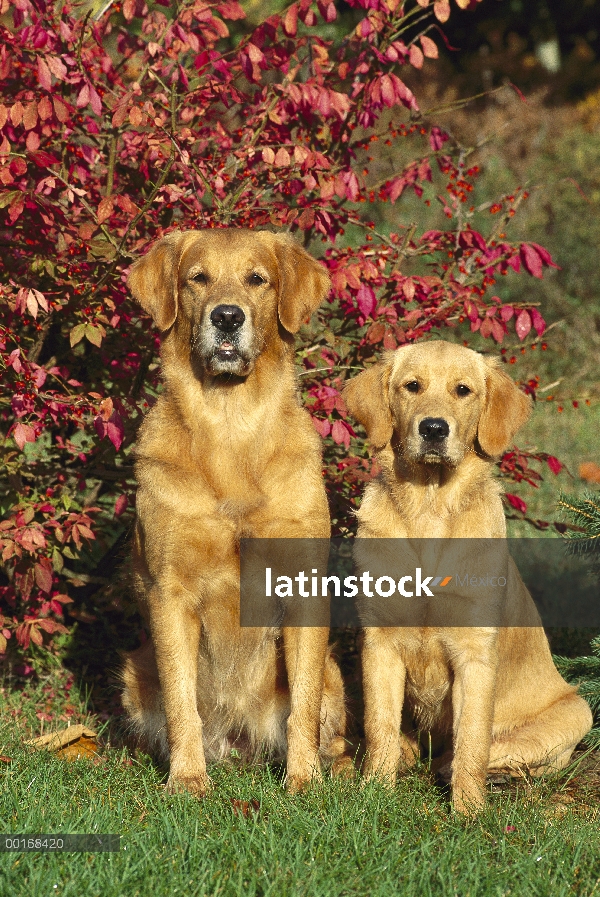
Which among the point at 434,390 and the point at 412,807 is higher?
the point at 434,390

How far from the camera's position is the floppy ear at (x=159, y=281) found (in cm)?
385

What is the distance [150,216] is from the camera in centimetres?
445

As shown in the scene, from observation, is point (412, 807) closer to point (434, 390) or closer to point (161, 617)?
point (161, 617)

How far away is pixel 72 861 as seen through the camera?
2.72 metres

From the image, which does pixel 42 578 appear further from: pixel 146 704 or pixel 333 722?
pixel 333 722

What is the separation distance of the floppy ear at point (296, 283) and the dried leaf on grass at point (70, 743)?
1.80m

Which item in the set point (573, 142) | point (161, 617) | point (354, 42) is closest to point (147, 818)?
point (161, 617)

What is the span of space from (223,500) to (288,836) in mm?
1162

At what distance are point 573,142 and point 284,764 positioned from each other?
10788 millimetres

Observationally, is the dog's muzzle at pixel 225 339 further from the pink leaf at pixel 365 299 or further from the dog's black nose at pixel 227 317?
the pink leaf at pixel 365 299

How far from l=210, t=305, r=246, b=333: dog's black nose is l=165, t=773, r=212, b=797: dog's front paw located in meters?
1.54

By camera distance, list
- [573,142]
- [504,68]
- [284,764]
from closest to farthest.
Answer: [284,764], [573,142], [504,68]

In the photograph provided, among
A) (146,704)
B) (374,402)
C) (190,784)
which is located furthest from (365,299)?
(190,784)

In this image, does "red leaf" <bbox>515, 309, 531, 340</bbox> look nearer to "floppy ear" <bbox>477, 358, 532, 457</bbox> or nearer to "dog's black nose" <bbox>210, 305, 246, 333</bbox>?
"floppy ear" <bbox>477, 358, 532, 457</bbox>
